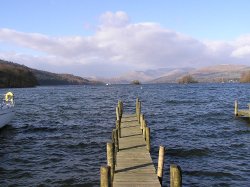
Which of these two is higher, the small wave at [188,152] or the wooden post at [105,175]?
the wooden post at [105,175]

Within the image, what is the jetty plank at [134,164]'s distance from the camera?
14352 mm

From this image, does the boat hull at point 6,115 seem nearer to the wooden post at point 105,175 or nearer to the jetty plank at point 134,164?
the jetty plank at point 134,164

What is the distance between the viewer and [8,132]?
3462 centimetres

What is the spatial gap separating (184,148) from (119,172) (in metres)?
11.6

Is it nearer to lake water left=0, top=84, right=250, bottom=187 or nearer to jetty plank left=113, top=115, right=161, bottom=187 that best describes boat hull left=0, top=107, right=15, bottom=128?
lake water left=0, top=84, right=250, bottom=187

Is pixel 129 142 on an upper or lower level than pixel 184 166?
upper

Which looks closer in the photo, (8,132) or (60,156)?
(60,156)

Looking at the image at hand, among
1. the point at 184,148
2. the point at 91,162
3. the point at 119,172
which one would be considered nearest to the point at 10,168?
the point at 91,162

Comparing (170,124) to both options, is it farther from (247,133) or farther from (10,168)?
(10,168)

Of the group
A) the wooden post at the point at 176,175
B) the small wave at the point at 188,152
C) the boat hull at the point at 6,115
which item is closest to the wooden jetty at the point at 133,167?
the wooden post at the point at 176,175

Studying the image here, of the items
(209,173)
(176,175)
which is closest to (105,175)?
(176,175)

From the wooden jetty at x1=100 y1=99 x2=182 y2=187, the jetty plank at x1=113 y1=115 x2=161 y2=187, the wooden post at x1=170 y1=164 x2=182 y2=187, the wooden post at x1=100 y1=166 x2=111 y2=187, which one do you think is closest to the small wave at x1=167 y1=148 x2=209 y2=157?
the jetty plank at x1=113 y1=115 x2=161 y2=187

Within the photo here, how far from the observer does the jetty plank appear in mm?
14352

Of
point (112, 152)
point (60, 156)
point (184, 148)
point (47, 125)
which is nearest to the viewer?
point (112, 152)
